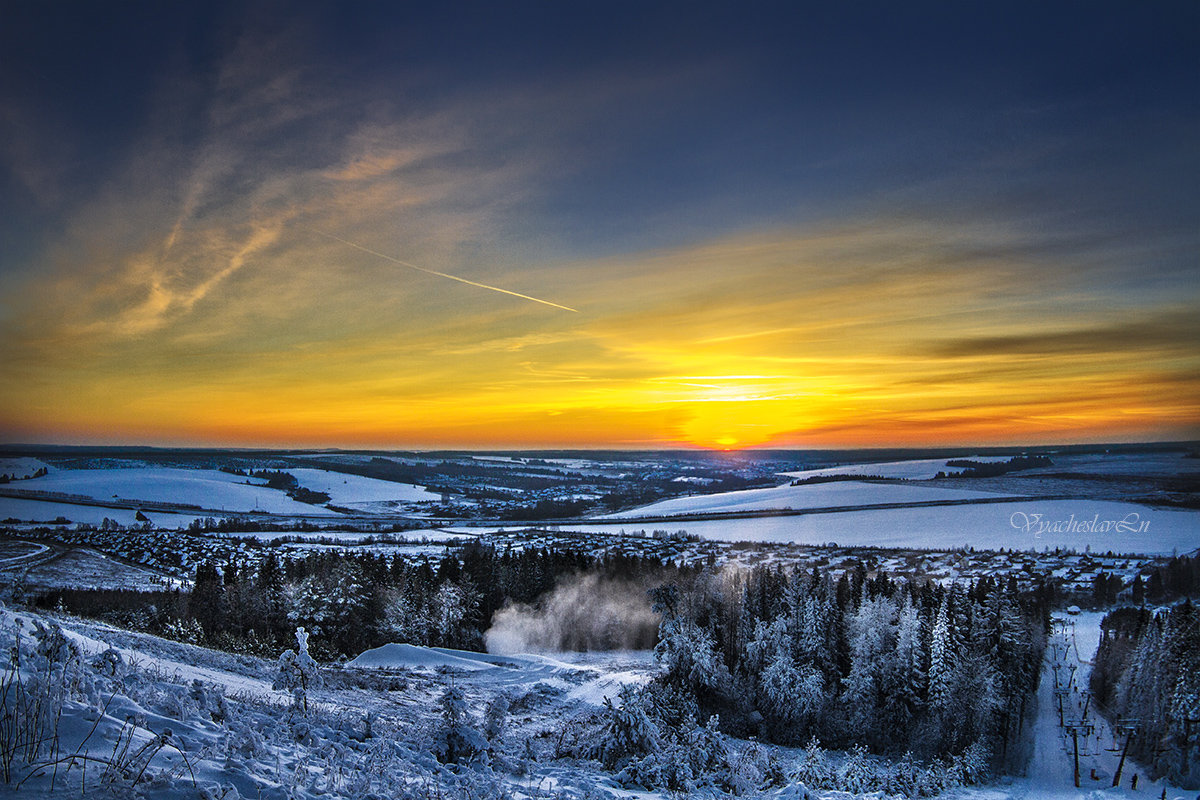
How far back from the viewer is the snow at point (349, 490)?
181m

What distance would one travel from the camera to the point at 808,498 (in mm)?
168750

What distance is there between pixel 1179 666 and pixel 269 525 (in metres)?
152

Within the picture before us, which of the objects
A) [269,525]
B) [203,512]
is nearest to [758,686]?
[269,525]

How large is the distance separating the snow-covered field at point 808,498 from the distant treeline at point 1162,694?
107m

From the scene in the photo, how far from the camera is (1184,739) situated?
129 feet

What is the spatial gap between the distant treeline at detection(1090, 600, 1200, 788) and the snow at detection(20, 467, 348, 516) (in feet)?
426

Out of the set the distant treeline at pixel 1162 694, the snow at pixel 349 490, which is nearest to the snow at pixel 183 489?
the snow at pixel 349 490

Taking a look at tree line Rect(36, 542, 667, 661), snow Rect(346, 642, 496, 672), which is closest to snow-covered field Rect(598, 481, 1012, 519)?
tree line Rect(36, 542, 667, 661)

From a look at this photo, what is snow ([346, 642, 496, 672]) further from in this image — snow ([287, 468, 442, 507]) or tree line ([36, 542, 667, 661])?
snow ([287, 468, 442, 507])

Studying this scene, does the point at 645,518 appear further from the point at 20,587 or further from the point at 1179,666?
the point at 20,587

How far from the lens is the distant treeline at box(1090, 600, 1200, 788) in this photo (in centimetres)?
3912

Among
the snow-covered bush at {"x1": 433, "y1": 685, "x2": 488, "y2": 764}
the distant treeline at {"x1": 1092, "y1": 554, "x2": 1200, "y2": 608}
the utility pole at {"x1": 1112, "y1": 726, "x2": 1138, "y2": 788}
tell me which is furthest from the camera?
the distant treeline at {"x1": 1092, "y1": 554, "x2": 1200, "y2": 608}

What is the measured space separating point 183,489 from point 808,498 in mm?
158041

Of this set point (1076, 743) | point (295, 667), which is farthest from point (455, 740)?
point (1076, 743)
